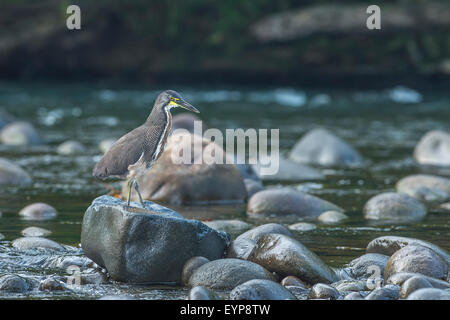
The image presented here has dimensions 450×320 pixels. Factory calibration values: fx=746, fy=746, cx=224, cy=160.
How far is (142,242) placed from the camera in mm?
5172

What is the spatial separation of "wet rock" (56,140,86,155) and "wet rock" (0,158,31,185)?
2427 mm

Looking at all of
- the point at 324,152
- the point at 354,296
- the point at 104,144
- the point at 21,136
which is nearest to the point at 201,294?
the point at 354,296

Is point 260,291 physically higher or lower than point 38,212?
lower

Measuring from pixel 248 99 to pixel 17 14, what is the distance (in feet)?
29.0

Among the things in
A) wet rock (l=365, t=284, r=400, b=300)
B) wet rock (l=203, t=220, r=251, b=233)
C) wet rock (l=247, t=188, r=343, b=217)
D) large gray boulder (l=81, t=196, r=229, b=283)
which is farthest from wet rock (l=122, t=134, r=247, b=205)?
wet rock (l=365, t=284, r=400, b=300)

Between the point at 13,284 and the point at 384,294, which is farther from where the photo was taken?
the point at 13,284

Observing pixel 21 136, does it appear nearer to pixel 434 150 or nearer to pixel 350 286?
pixel 434 150

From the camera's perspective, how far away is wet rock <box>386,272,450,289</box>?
477 centimetres

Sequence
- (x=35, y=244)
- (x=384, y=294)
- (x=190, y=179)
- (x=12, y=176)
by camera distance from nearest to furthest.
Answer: (x=384, y=294), (x=35, y=244), (x=190, y=179), (x=12, y=176)

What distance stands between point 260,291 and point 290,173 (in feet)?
17.4

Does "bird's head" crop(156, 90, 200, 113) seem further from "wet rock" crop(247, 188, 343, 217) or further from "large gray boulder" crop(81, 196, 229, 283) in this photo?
"wet rock" crop(247, 188, 343, 217)

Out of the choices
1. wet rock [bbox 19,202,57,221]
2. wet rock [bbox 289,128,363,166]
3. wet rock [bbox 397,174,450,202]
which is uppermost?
wet rock [bbox 289,128,363,166]
